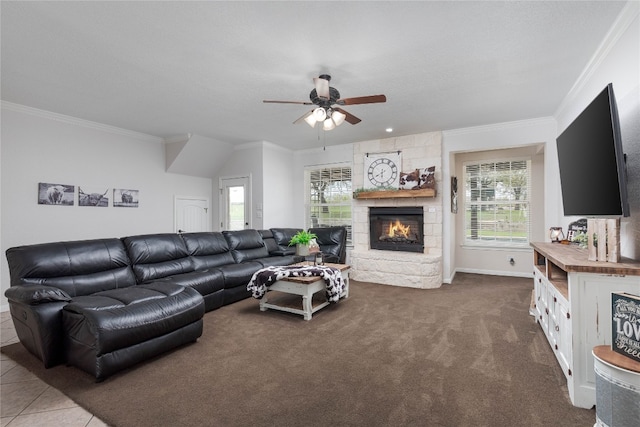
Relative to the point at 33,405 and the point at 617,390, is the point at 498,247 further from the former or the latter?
the point at 33,405

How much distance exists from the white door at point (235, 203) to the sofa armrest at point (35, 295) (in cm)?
403

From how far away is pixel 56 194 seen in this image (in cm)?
432

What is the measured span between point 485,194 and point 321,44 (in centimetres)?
463

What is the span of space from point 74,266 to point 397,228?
468cm

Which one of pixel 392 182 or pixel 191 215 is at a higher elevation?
pixel 392 182

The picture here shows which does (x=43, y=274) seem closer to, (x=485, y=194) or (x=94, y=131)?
(x=94, y=131)

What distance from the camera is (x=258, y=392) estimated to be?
6.44ft

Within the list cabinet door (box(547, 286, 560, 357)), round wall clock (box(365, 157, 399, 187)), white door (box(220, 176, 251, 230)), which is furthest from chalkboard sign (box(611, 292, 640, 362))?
white door (box(220, 176, 251, 230))

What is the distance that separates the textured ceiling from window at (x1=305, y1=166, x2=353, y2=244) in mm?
2222

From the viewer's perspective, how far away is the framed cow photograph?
13.7 ft

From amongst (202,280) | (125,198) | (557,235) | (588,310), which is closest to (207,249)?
(202,280)

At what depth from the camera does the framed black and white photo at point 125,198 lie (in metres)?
5.02

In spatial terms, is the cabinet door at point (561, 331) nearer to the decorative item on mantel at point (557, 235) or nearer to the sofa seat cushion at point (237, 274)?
the decorative item on mantel at point (557, 235)

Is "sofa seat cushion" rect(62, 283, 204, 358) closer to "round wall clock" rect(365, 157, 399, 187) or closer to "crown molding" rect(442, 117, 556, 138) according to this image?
"round wall clock" rect(365, 157, 399, 187)
